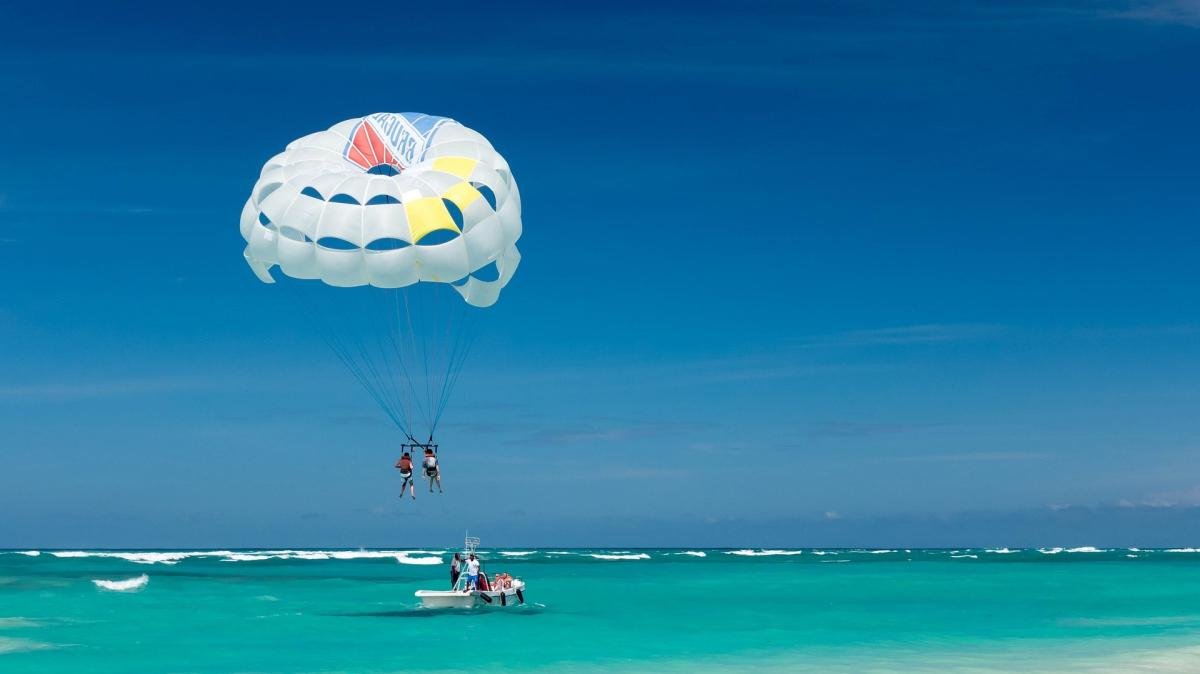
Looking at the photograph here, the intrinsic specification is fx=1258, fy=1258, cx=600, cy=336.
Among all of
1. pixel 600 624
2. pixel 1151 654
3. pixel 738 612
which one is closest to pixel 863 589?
pixel 738 612

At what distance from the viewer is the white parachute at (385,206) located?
1812 cm

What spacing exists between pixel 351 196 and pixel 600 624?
41.8 feet

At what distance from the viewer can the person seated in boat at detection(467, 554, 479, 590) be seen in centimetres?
2667

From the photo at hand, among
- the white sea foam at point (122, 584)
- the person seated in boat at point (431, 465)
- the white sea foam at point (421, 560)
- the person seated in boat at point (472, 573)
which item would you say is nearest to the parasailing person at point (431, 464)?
the person seated in boat at point (431, 465)

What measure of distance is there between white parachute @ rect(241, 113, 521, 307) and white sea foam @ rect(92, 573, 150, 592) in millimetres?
25434

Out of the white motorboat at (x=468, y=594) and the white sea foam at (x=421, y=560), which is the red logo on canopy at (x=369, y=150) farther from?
the white sea foam at (x=421, y=560)

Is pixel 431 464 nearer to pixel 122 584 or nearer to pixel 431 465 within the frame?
pixel 431 465

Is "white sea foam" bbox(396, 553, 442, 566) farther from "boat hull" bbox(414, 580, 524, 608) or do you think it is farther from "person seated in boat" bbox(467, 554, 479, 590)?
"person seated in boat" bbox(467, 554, 479, 590)

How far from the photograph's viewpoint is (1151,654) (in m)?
20.8

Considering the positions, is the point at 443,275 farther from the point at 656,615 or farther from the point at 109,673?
the point at 656,615

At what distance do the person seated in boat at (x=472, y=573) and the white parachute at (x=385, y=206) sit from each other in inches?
326

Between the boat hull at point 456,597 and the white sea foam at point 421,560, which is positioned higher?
the white sea foam at point 421,560

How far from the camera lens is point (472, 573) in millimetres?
26828

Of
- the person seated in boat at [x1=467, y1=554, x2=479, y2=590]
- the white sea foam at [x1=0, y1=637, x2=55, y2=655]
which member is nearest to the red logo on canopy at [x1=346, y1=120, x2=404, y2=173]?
the person seated in boat at [x1=467, y1=554, x2=479, y2=590]
